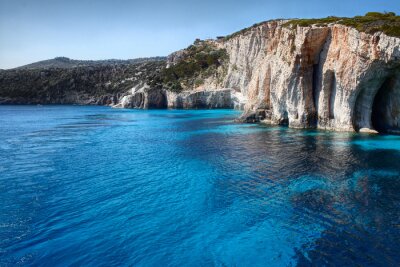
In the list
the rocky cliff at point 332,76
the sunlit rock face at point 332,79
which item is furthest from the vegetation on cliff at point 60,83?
the sunlit rock face at point 332,79

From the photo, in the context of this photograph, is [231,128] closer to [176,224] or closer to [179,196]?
[179,196]

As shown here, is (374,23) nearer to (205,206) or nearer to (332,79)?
(332,79)

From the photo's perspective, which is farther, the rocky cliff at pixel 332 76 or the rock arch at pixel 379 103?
the rock arch at pixel 379 103

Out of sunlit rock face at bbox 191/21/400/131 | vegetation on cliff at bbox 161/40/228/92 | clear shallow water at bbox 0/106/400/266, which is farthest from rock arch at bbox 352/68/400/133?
vegetation on cliff at bbox 161/40/228/92

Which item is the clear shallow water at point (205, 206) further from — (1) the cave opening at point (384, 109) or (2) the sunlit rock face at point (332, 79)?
(2) the sunlit rock face at point (332, 79)

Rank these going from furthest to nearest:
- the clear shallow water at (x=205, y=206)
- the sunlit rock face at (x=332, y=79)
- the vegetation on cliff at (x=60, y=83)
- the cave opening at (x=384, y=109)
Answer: the vegetation on cliff at (x=60, y=83), the cave opening at (x=384, y=109), the sunlit rock face at (x=332, y=79), the clear shallow water at (x=205, y=206)

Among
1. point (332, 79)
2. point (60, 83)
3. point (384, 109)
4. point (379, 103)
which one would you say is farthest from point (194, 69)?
point (384, 109)

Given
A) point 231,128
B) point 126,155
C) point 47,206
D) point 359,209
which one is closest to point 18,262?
point 47,206
